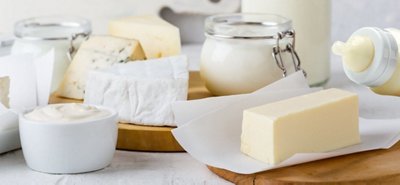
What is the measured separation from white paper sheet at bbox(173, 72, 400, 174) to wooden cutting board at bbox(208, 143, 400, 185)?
0.03 feet

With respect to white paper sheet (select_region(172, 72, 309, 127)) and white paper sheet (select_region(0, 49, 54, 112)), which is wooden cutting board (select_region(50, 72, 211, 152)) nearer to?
white paper sheet (select_region(172, 72, 309, 127))

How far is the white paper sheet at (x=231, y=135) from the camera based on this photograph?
1.20 meters

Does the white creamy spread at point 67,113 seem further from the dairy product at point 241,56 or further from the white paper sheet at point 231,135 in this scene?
the dairy product at point 241,56

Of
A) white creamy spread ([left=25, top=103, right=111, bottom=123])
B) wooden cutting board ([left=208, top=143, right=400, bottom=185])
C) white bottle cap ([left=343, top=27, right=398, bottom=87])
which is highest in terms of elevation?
white bottle cap ([left=343, top=27, right=398, bottom=87])

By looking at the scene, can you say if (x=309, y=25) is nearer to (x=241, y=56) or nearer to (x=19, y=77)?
(x=241, y=56)

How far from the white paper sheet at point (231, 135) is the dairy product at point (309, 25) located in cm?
→ 34

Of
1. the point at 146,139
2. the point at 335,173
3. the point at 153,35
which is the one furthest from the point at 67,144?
the point at 153,35

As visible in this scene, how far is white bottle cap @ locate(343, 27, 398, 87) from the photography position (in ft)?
4.20

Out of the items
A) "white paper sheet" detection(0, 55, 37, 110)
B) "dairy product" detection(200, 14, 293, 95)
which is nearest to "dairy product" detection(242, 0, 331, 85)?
"dairy product" detection(200, 14, 293, 95)

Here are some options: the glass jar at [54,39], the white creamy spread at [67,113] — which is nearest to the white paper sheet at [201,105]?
the white creamy spread at [67,113]

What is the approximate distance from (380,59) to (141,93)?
36cm

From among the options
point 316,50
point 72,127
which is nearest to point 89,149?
point 72,127

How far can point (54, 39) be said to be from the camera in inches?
64.5

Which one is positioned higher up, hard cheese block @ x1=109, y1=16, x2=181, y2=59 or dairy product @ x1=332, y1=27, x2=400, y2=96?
dairy product @ x1=332, y1=27, x2=400, y2=96
